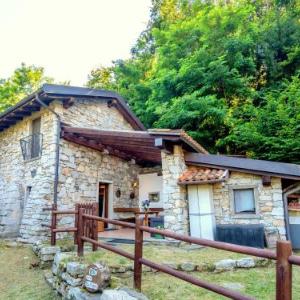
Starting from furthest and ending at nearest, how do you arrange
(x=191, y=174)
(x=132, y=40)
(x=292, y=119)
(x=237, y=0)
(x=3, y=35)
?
(x=132, y=40)
(x=237, y=0)
(x=3, y=35)
(x=292, y=119)
(x=191, y=174)

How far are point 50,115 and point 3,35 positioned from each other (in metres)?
8.15

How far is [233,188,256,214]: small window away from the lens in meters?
6.77

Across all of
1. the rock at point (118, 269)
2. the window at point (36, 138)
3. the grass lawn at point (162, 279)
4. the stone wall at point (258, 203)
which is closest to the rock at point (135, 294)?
the grass lawn at point (162, 279)

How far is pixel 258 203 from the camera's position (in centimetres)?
667

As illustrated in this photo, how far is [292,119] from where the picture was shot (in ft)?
33.6

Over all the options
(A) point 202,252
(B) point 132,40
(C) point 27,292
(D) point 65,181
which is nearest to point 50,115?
(D) point 65,181

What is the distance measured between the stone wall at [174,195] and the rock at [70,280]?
11.1 feet

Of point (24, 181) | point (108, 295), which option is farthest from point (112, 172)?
point (108, 295)

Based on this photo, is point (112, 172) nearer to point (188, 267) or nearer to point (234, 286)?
point (188, 267)

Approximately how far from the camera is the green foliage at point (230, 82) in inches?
433

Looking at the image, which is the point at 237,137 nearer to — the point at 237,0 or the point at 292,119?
the point at 292,119

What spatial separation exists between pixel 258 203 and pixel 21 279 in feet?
18.1

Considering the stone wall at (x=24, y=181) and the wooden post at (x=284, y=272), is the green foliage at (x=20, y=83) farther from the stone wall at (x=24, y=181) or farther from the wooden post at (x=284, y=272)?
the wooden post at (x=284, y=272)

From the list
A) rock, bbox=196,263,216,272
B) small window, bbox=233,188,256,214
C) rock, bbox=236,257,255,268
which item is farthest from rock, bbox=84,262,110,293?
small window, bbox=233,188,256,214
